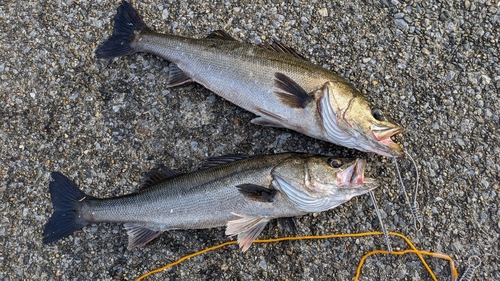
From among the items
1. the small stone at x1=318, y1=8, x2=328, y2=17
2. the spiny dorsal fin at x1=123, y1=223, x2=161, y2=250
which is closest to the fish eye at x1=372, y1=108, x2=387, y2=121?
the small stone at x1=318, y1=8, x2=328, y2=17

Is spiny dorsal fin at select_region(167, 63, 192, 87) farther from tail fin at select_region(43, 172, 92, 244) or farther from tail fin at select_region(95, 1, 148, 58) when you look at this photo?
tail fin at select_region(43, 172, 92, 244)

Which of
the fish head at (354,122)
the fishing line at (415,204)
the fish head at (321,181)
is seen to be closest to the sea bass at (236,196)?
the fish head at (321,181)

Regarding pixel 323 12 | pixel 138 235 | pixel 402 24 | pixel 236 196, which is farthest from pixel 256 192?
pixel 402 24

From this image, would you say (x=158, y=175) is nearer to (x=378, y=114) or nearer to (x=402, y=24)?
(x=378, y=114)

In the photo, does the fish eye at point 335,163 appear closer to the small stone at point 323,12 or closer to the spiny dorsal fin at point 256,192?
the spiny dorsal fin at point 256,192

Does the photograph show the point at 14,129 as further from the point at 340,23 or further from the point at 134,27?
the point at 340,23

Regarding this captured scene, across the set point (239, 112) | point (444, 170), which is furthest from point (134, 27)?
point (444, 170)
